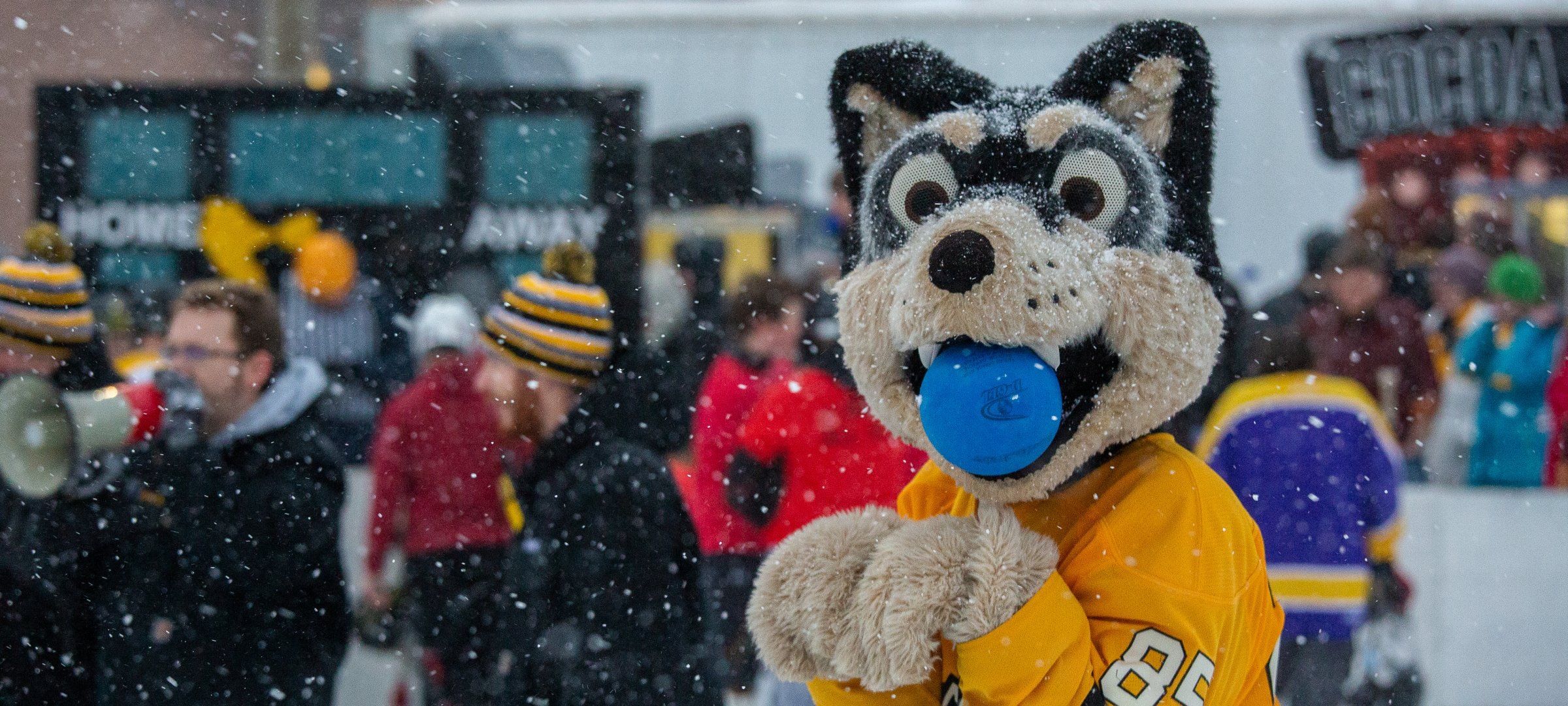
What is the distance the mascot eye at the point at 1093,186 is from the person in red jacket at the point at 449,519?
8.20 feet

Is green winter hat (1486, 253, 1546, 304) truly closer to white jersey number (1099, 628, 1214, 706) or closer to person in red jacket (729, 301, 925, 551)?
person in red jacket (729, 301, 925, 551)

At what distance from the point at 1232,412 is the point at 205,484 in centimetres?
282

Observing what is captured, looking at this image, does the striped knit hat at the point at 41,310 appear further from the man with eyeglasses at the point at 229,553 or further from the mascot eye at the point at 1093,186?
the mascot eye at the point at 1093,186

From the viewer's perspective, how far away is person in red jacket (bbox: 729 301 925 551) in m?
3.38

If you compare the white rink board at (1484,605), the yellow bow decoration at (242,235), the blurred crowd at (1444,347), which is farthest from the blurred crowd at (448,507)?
the yellow bow decoration at (242,235)

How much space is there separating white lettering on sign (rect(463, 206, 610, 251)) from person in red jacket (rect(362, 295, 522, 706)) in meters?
1.62

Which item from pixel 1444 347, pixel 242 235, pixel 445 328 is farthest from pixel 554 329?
pixel 1444 347

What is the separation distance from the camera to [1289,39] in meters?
8.05

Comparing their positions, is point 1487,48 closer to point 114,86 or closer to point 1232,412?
point 1232,412

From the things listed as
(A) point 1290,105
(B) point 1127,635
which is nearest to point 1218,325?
(B) point 1127,635

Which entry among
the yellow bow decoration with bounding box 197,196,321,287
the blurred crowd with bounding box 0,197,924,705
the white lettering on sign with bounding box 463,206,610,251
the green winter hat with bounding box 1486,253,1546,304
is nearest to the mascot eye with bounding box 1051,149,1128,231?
the blurred crowd with bounding box 0,197,924,705

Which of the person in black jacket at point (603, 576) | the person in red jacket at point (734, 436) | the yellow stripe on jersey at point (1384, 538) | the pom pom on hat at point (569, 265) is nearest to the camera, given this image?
the person in black jacket at point (603, 576)

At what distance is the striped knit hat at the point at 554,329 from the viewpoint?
3.23 metres

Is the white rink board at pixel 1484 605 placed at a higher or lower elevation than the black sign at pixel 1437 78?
lower
